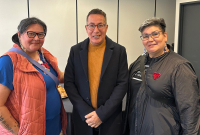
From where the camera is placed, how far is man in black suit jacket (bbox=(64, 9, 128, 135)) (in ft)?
4.82

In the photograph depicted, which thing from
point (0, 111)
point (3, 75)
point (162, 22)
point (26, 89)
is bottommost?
point (0, 111)

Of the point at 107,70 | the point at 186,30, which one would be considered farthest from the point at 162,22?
the point at 186,30

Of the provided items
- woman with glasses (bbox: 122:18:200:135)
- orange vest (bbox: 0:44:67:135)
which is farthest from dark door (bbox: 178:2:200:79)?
orange vest (bbox: 0:44:67:135)

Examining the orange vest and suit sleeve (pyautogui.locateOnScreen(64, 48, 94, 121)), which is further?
suit sleeve (pyautogui.locateOnScreen(64, 48, 94, 121))

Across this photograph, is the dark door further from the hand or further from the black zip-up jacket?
the hand

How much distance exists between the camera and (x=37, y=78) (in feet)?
4.17

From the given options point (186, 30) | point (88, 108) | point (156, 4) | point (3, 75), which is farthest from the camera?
point (156, 4)

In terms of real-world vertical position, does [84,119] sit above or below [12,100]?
below

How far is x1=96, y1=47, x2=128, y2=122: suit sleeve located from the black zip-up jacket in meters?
0.13

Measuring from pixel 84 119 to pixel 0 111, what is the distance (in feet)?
2.21

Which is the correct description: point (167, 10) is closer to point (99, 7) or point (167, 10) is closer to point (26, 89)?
point (99, 7)

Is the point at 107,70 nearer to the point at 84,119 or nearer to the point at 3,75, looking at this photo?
the point at 84,119

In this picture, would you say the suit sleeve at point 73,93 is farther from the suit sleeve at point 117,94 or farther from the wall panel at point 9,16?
the wall panel at point 9,16

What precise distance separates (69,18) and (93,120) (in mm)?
2943
